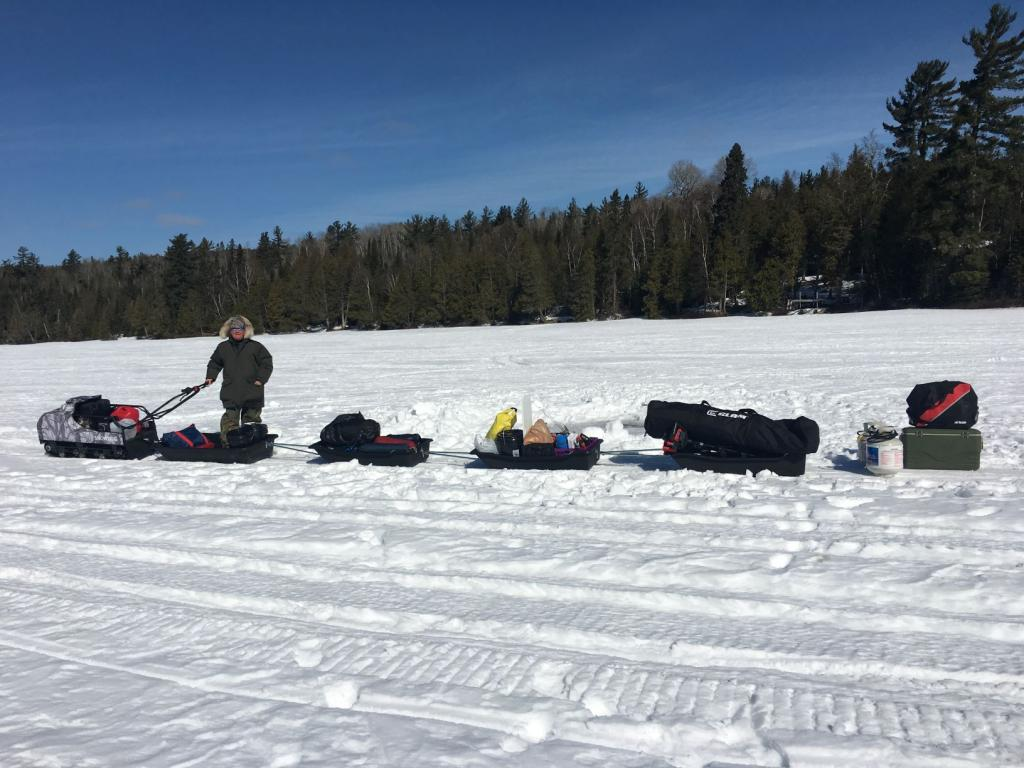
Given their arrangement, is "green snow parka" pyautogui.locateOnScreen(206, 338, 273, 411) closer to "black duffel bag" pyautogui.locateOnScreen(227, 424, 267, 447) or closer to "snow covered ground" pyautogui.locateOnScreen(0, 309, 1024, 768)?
"black duffel bag" pyautogui.locateOnScreen(227, 424, 267, 447)

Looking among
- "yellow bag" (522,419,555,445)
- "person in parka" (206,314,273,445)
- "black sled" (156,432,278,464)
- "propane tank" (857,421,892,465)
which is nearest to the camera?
"propane tank" (857,421,892,465)

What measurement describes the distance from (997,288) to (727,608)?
41.9 meters

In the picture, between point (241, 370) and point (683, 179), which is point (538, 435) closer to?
point (241, 370)

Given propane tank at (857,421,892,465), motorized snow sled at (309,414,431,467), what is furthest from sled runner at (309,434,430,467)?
propane tank at (857,421,892,465)

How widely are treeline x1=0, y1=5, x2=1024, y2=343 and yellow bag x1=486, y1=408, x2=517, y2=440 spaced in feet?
123

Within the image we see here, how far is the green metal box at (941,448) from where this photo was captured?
19.9 ft

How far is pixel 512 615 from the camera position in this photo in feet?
12.3

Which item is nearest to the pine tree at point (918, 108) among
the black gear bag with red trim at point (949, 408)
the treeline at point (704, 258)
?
the treeline at point (704, 258)

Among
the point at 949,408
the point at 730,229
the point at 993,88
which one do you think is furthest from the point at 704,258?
the point at 949,408

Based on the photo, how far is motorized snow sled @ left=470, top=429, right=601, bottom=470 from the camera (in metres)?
6.80

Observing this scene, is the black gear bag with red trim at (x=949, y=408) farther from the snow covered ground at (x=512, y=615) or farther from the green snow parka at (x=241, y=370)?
the green snow parka at (x=241, y=370)

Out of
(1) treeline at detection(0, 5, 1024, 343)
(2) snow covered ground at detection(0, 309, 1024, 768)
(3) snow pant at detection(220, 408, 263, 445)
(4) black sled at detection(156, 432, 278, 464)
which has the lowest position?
(2) snow covered ground at detection(0, 309, 1024, 768)

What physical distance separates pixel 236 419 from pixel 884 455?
719cm

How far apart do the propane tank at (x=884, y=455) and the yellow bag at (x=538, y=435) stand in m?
2.94
